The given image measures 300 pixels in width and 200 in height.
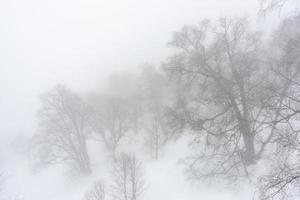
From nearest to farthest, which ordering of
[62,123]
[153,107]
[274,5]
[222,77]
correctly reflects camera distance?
[274,5], [222,77], [62,123], [153,107]

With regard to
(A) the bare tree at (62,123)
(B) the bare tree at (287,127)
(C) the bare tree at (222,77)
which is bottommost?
(B) the bare tree at (287,127)

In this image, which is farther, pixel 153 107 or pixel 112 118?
pixel 112 118

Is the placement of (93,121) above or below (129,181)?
above

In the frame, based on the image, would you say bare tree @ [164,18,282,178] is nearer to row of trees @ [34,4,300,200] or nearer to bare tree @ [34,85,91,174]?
row of trees @ [34,4,300,200]

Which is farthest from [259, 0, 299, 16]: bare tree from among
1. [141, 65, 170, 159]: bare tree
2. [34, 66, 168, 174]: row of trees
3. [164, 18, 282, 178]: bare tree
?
[141, 65, 170, 159]: bare tree

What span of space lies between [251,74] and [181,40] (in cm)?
388

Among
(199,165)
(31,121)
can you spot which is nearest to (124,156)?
(199,165)

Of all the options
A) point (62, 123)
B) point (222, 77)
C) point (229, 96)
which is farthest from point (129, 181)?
point (62, 123)

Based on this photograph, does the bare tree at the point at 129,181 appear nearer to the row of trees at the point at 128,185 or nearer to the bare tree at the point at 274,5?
the row of trees at the point at 128,185

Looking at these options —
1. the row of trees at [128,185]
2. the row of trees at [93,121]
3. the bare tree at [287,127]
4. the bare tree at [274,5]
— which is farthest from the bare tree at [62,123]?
the bare tree at [274,5]

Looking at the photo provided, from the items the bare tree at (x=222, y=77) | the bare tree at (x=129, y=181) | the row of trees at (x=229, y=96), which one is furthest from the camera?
the bare tree at (x=129, y=181)

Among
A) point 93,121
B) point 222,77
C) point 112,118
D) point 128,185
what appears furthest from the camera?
point 93,121

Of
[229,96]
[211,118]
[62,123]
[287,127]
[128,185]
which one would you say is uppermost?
[62,123]

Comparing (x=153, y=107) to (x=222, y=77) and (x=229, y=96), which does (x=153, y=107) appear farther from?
(x=229, y=96)
